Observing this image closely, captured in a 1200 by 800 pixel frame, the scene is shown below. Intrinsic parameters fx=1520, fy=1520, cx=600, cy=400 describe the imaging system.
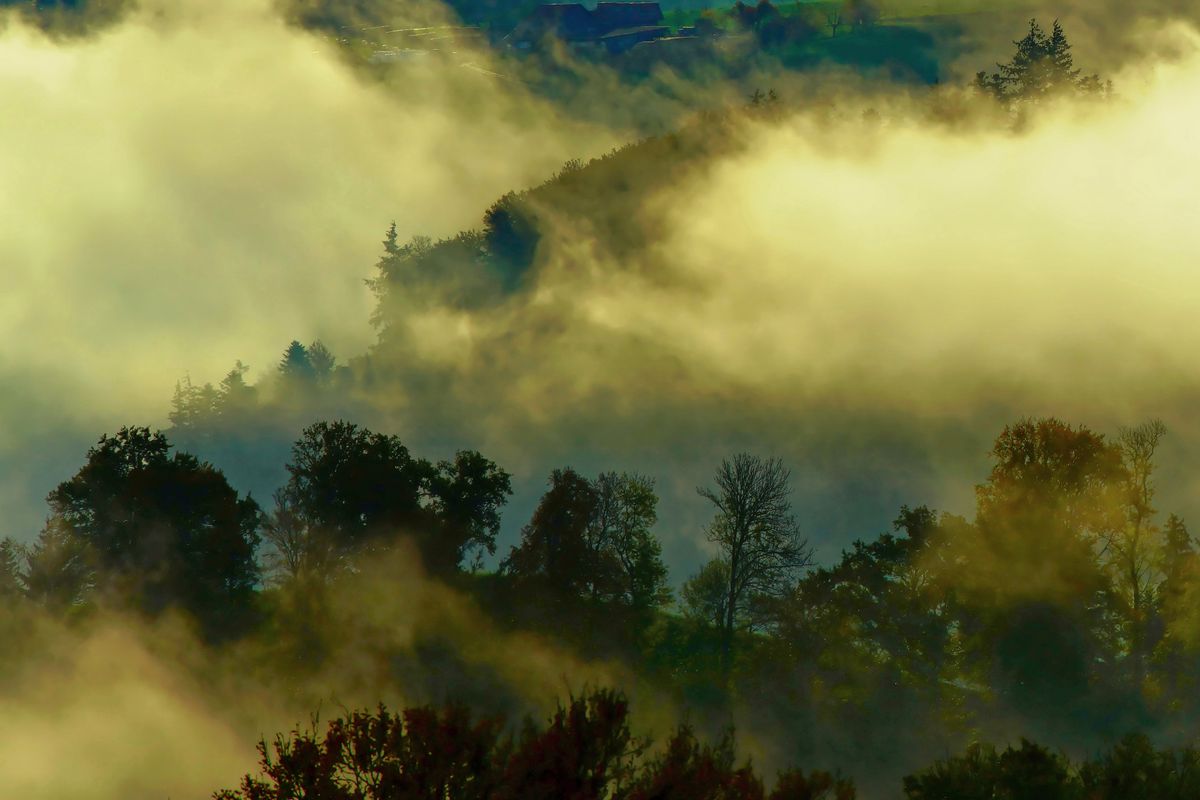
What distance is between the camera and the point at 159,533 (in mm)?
90875

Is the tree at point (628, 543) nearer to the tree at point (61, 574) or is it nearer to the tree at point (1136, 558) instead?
the tree at point (1136, 558)

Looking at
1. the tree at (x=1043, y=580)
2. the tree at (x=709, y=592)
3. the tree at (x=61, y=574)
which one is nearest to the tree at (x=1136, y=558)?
the tree at (x=1043, y=580)

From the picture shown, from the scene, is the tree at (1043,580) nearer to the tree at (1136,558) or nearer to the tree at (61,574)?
the tree at (1136,558)

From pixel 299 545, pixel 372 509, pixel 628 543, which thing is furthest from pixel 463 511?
pixel 628 543

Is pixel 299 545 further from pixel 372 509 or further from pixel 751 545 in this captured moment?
pixel 751 545

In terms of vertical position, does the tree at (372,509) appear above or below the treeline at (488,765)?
above

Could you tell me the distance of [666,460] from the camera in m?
168

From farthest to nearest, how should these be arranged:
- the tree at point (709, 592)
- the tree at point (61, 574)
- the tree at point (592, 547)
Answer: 1. the tree at point (61, 574)
2. the tree at point (709, 592)
3. the tree at point (592, 547)

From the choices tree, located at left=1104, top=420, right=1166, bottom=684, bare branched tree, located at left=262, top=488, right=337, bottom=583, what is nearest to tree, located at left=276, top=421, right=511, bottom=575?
bare branched tree, located at left=262, top=488, right=337, bottom=583

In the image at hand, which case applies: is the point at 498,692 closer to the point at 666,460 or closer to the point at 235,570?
the point at 235,570

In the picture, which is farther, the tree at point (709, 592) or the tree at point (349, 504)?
the tree at point (349, 504)

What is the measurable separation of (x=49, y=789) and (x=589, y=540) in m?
33.0

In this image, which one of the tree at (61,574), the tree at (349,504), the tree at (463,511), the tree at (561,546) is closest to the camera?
the tree at (561,546)

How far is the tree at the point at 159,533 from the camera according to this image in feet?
295
